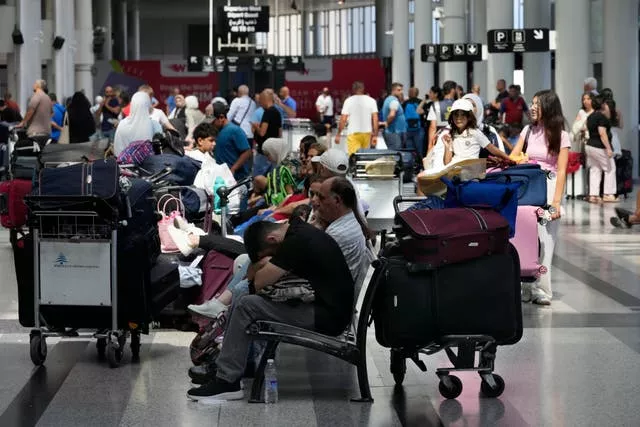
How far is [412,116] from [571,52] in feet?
17.5

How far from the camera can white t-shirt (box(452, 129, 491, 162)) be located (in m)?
12.5

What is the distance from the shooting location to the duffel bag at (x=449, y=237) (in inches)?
312

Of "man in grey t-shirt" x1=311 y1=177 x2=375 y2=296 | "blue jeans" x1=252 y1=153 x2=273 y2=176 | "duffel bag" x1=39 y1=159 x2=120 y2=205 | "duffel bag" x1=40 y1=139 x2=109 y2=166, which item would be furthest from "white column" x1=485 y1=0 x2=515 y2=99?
"man in grey t-shirt" x1=311 y1=177 x2=375 y2=296

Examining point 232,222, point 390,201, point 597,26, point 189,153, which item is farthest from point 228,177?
point 597,26

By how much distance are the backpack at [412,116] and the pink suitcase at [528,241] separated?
63.1 ft

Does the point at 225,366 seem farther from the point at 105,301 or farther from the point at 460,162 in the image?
the point at 460,162

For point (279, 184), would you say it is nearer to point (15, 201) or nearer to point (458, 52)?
point (15, 201)

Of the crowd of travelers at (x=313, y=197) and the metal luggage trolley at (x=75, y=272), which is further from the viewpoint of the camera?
the metal luggage trolley at (x=75, y=272)

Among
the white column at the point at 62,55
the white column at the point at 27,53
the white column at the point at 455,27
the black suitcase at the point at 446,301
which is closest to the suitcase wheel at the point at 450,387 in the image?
the black suitcase at the point at 446,301

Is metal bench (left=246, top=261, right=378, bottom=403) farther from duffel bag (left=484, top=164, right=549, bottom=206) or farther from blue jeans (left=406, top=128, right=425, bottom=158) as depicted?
blue jeans (left=406, top=128, right=425, bottom=158)

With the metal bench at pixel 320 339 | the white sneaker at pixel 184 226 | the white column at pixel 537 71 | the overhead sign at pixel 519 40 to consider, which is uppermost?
the overhead sign at pixel 519 40

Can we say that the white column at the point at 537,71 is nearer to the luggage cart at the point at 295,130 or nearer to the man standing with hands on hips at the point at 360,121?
the luggage cart at the point at 295,130

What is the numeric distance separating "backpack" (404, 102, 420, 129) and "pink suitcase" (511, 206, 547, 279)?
63.1 ft

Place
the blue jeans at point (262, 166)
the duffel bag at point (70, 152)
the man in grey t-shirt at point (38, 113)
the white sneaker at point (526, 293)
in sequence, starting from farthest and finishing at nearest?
the man in grey t-shirt at point (38, 113) < the blue jeans at point (262, 166) < the duffel bag at point (70, 152) < the white sneaker at point (526, 293)
